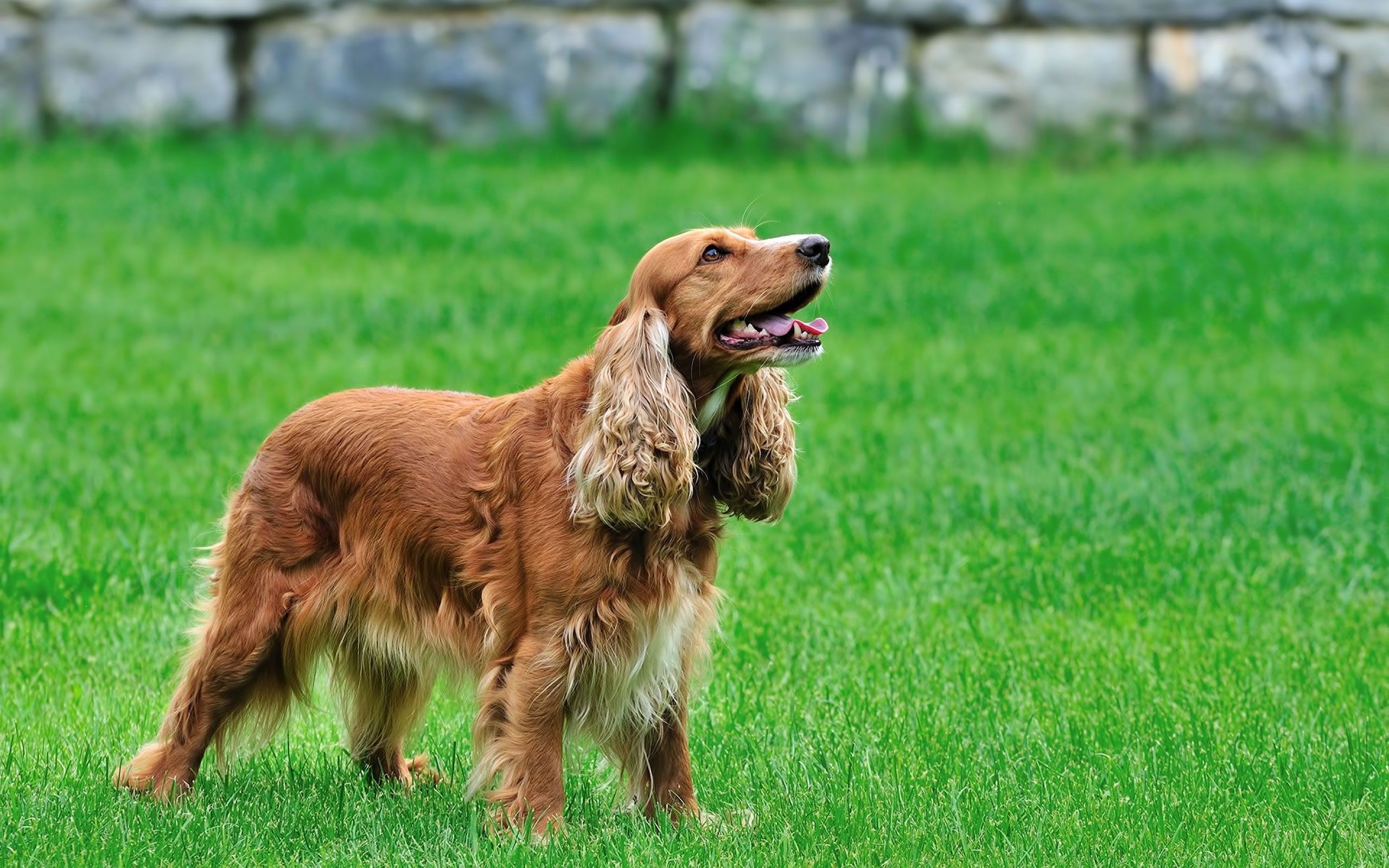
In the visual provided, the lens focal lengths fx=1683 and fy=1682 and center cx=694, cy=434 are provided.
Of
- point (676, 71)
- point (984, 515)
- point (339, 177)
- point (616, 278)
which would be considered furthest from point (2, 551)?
point (676, 71)

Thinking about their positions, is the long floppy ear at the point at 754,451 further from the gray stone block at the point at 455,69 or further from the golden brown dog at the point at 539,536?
the gray stone block at the point at 455,69

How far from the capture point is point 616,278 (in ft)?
36.2

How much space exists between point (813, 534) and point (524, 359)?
9.51 feet

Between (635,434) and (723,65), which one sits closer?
(635,434)

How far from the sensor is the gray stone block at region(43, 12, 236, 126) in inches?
559

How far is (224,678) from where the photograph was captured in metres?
4.52

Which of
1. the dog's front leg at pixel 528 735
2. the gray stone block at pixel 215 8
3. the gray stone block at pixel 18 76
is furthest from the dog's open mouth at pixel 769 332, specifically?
the gray stone block at pixel 18 76

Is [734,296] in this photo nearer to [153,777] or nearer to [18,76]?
[153,777]

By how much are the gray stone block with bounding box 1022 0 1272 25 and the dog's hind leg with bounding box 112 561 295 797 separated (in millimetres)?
11134

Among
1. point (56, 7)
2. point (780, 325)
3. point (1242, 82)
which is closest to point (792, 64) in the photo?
point (1242, 82)

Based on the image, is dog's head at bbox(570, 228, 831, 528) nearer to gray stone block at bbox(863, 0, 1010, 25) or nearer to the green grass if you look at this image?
the green grass

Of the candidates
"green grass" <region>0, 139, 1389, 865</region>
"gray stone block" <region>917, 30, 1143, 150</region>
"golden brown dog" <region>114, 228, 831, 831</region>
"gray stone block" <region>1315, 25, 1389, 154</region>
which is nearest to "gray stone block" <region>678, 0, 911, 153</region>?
"gray stone block" <region>917, 30, 1143, 150</region>

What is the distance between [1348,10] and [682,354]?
11724 millimetres

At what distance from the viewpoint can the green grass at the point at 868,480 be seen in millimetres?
4383
